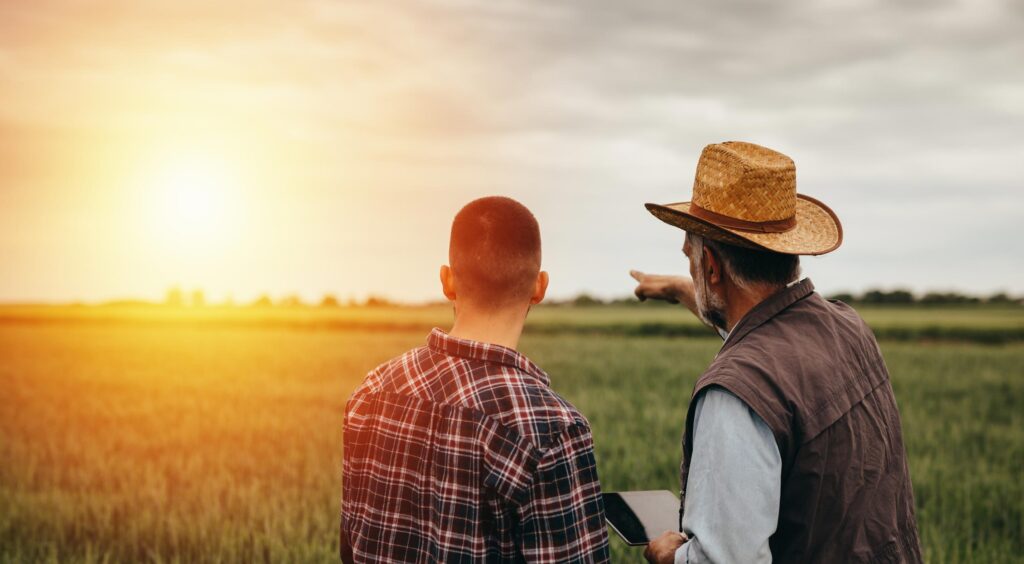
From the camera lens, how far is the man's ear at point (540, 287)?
2.12 m

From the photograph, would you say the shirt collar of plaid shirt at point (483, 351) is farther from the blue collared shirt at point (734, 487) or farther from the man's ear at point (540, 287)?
the blue collared shirt at point (734, 487)

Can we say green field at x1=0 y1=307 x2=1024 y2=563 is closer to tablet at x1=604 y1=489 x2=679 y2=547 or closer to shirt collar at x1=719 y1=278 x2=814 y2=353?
tablet at x1=604 y1=489 x2=679 y2=547

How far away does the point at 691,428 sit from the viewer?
205 centimetres

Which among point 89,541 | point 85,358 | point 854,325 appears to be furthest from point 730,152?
point 85,358

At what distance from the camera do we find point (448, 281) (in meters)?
2.11

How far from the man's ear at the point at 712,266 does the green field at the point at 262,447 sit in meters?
3.03

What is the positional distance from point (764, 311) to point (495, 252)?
2.44 ft

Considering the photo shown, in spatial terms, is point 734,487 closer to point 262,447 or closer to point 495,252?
point 495,252

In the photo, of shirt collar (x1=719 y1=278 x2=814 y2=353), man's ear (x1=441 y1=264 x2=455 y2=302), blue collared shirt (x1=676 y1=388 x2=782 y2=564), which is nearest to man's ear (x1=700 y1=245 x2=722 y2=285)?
shirt collar (x1=719 y1=278 x2=814 y2=353)

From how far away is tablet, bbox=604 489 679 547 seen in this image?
2.15 metres

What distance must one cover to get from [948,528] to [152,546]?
5.78 meters

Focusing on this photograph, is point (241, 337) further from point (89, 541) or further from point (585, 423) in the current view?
point (585, 423)

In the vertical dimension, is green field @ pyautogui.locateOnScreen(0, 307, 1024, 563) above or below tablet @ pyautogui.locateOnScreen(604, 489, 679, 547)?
below

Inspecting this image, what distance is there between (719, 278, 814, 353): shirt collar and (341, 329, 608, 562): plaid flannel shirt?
508 millimetres
